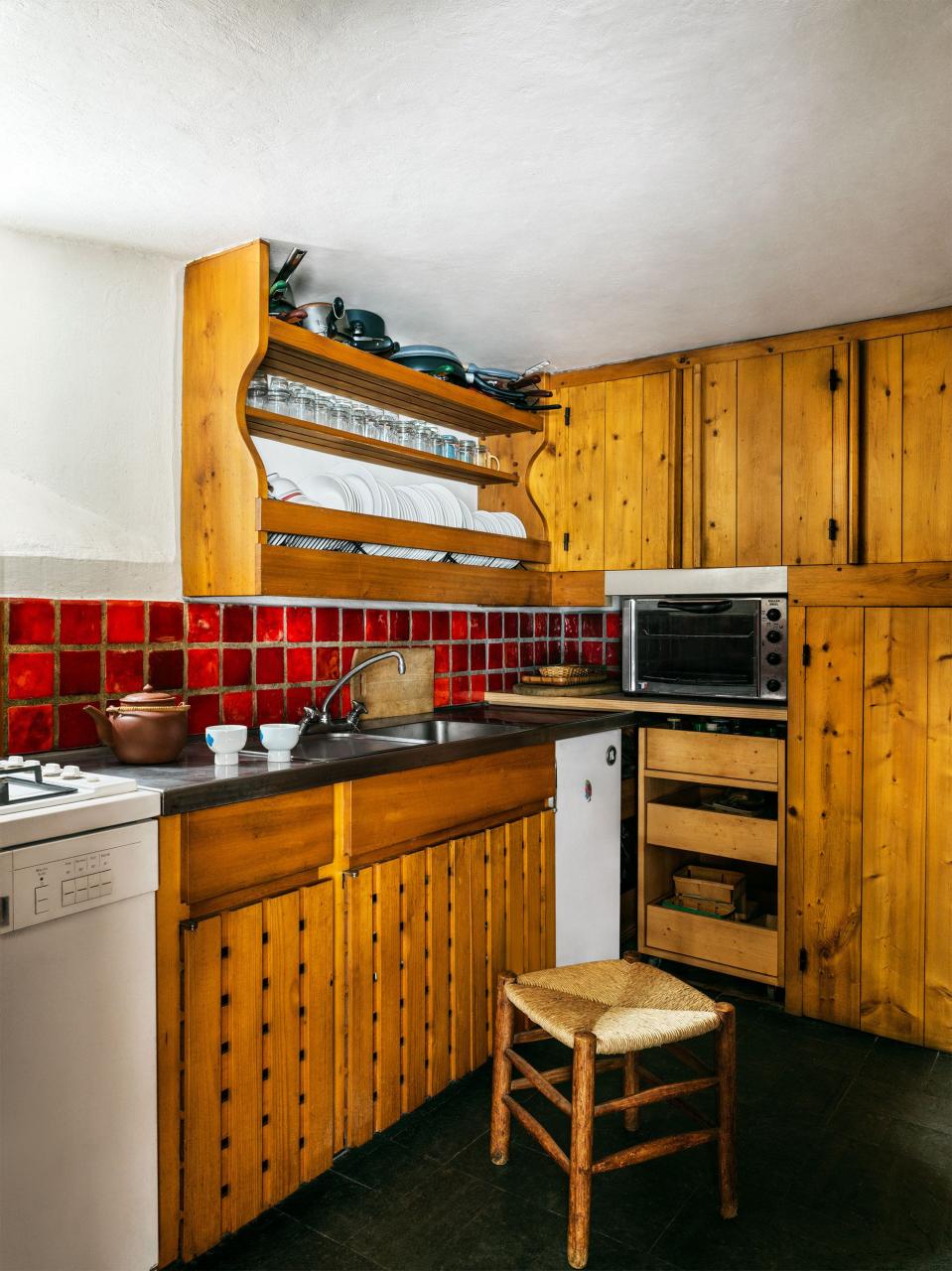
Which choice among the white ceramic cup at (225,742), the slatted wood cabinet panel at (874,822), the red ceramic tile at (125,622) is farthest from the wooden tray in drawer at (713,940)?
the red ceramic tile at (125,622)

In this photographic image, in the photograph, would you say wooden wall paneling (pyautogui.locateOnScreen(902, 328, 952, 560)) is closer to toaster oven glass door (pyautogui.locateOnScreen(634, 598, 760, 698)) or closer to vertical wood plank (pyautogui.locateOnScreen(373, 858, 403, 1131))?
toaster oven glass door (pyautogui.locateOnScreen(634, 598, 760, 698))

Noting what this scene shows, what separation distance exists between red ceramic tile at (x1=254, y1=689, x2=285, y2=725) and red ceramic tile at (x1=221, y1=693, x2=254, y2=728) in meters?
0.03

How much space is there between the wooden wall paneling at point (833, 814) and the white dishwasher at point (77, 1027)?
83.2 inches

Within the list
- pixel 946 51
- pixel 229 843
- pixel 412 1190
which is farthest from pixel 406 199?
pixel 412 1190

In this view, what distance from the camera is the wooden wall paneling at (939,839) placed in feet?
8.77

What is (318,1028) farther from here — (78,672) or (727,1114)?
(78,672)

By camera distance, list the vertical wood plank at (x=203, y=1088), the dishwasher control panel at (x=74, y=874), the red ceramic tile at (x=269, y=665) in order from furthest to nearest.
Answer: the red ceramic tile at (x=269, y=665), the vertical wood plank at (x=203, y=1088), the dishwasher control panel at (x=74, y=874)

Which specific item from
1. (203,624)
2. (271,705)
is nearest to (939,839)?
(271,705)

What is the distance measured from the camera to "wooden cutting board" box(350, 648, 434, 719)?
2984 millimetres

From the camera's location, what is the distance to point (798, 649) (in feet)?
9.58

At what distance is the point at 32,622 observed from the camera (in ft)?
6.92

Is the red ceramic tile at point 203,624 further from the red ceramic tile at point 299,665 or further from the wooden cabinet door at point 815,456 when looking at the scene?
the wooden cabinet door at point 815,456

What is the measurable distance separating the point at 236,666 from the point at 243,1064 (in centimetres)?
113

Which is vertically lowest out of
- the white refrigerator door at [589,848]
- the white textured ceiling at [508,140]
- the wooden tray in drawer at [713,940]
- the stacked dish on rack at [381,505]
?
the wooden tray in drawer at [713,940]
